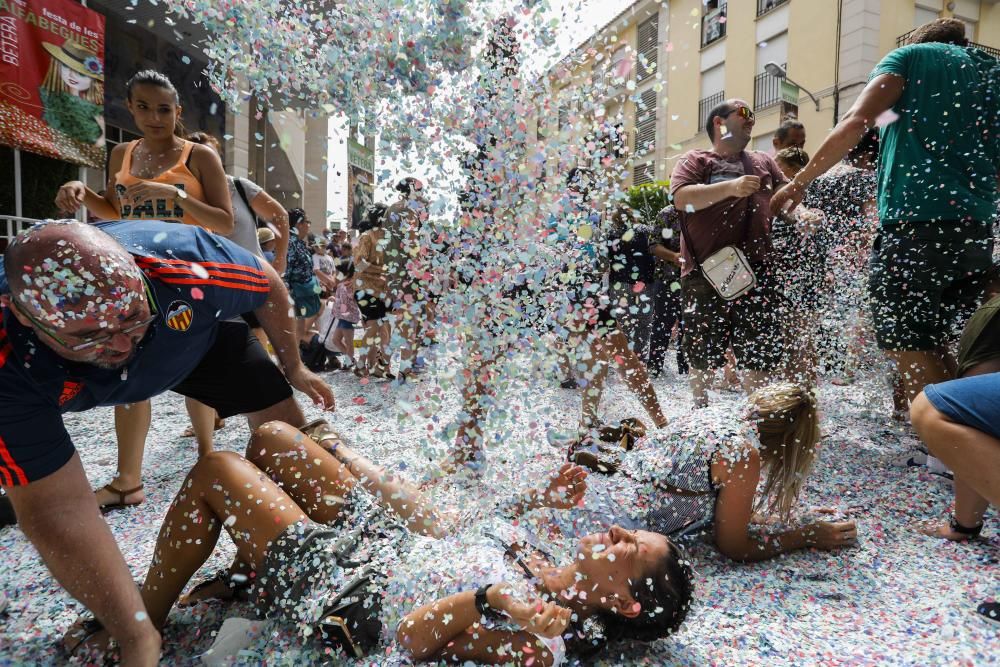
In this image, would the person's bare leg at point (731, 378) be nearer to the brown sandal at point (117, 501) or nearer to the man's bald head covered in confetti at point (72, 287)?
the brown sandal at point (117, 501)

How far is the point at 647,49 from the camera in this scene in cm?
196

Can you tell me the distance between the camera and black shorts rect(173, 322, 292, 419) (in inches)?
71.0

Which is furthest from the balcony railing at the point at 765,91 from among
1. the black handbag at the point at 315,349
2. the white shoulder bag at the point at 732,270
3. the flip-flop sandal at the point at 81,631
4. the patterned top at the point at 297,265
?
the flip-flop sandal at the point at 81,631

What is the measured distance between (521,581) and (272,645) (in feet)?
2.10

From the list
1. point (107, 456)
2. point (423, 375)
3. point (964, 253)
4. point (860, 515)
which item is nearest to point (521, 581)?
point (423, 375)

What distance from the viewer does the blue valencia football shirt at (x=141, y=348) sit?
1185 millimetres

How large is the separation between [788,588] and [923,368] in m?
1.21

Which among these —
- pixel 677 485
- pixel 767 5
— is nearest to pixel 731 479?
pixel 677 485

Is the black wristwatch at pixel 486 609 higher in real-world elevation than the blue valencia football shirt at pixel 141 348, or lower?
lower

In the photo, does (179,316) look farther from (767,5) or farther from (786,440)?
(767,5)

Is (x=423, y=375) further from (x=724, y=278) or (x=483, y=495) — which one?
(x=724, y=278)

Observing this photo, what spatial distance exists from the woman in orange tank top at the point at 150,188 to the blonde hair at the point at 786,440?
2189 millimetres

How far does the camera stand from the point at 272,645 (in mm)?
1424

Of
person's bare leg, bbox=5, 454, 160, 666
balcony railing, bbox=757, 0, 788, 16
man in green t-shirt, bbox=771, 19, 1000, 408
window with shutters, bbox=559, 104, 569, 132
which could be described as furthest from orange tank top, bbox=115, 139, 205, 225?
balcony railing, bbox=757, 0, 788, 16
